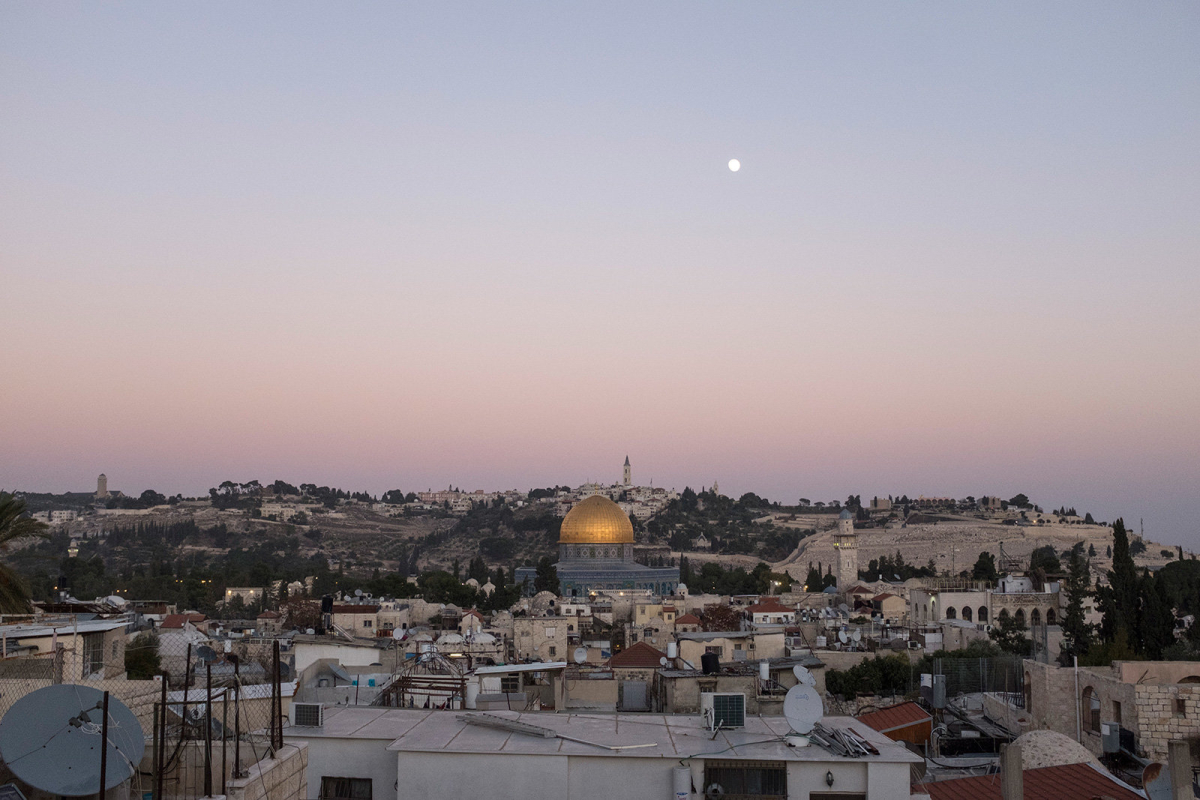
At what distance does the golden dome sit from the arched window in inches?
1775

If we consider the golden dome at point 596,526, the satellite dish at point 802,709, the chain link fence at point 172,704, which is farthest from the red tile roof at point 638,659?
the golden dome at point 596,526

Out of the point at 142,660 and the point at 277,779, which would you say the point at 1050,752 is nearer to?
the point at 277,779

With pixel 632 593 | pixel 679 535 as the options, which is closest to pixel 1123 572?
pixel 632 593

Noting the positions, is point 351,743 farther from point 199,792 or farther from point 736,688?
point 736,688

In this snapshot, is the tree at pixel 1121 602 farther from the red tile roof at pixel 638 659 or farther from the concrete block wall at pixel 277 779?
the concrete block wall at pixel 277 779

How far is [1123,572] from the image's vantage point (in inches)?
966

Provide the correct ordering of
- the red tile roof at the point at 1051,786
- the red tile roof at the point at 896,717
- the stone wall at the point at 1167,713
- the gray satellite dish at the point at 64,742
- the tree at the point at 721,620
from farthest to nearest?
the tree at the point at 721,620
the red tile roof at the point at 896,717
the stone wall at the point at 1167,713
the red tile roof at the point at 1051,786
the gray satellite dish at the point at 64,742

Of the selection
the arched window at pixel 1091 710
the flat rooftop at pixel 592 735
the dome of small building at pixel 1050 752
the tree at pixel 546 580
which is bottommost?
the tree at pixel 546 580

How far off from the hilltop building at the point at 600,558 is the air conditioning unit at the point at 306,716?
152 feet

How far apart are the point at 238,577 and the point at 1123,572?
168 ft

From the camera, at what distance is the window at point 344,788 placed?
8383mm

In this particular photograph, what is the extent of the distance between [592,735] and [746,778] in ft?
4.25

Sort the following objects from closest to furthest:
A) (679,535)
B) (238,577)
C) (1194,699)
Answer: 1. (1194,699)
2. (238,577)
3. (679,535)

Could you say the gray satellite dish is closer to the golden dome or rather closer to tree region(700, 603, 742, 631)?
tree region(700, 603, 742, 631)
